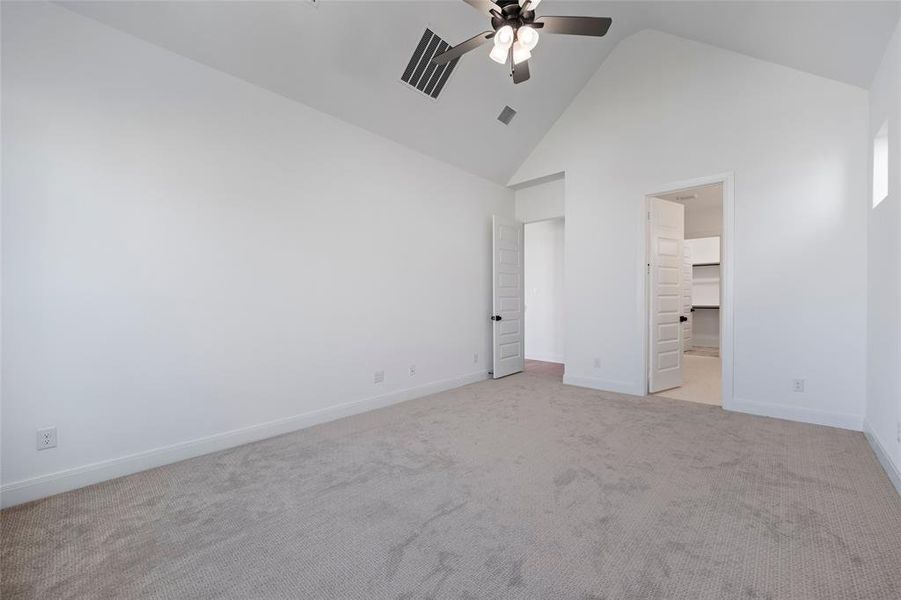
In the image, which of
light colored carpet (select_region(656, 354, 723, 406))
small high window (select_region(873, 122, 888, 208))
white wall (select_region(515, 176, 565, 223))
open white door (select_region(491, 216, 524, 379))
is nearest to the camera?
small high window (select_region(873, 122, 888, 208))

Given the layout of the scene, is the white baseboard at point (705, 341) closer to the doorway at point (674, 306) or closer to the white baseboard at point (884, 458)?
the doorway at point (674, 306)

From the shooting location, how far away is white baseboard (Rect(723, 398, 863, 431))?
3389mm

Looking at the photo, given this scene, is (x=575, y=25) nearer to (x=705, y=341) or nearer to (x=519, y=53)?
(x=519, y=53)

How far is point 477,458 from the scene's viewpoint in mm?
2879

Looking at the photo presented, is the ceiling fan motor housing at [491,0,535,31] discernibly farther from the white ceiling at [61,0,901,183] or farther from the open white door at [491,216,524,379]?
the open white door at [491,216,524,379]

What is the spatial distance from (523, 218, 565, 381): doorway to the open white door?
1131 mm

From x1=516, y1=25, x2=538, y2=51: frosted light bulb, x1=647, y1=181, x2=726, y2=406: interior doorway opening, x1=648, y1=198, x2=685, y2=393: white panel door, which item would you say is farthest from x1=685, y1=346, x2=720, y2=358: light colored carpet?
x1=516, y1=25, x2=538, y2=51: frosted light bulb

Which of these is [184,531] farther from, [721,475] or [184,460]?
[721,475]

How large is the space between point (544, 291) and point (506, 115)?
11.6 feet

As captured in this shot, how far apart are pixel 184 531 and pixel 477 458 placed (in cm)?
181

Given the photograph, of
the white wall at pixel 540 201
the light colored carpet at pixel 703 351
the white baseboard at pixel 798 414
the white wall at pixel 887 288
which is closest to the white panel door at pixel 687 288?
the light colored carpet at pixel 703 351

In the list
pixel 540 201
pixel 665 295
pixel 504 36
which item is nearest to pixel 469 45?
pixel 504 36

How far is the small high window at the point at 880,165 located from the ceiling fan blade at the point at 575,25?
2.27m

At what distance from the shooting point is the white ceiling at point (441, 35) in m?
2.72
